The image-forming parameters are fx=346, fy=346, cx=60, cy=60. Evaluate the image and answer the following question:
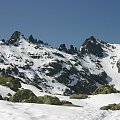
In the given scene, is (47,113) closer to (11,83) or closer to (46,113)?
(46,113)

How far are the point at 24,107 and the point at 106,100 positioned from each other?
30.3 m

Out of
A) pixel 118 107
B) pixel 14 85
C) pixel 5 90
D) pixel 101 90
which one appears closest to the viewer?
pixel 118 107

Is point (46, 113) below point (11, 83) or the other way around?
below

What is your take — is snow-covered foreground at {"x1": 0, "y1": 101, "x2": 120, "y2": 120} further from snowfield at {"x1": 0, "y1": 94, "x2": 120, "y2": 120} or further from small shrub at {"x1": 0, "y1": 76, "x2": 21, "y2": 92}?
small shrub at {"x1": 0, "y1": 76, "x2": 21, "y2": 92}

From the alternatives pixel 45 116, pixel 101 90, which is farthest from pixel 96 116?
pixel 101 90

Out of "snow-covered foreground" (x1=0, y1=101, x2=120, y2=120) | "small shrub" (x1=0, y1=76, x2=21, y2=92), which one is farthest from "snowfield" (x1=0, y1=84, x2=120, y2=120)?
"small shrub" (x1=0, y1=76, x2=21, y2=92)

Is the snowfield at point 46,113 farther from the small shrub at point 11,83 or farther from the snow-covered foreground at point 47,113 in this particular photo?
the small shrub at point 11,83

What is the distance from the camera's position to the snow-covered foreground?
18375 mm

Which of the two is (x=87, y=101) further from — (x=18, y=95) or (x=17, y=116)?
(x=17, y=116)

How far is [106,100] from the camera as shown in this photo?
49969 mm

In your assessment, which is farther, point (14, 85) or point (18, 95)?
point (14, 85)

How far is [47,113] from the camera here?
1942 cm

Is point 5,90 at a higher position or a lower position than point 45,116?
higher

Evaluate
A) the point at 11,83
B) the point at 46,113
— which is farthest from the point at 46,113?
the point at 11,83
